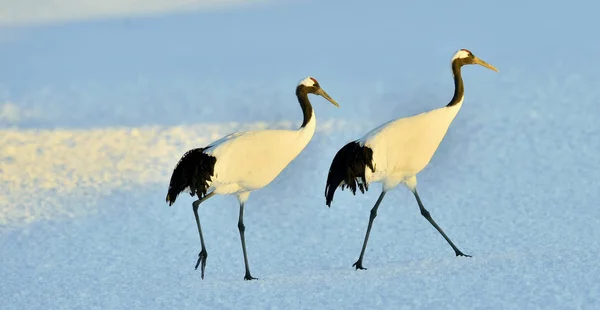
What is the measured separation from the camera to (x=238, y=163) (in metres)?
10.9

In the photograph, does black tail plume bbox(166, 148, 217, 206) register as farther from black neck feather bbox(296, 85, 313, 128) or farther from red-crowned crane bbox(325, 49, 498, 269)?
red-crowned crane bbox(325, 49, 498, 269)

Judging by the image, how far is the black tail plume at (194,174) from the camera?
10859 millimetres

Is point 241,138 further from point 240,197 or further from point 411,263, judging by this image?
point 411,263

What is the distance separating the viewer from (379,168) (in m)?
10.9

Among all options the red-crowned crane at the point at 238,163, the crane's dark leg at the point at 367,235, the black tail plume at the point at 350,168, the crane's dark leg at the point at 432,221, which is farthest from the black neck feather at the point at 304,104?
the crane's dark leg at the point at 432,221

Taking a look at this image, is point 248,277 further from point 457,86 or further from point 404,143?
point 457,86

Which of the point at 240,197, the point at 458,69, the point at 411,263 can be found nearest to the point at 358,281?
the point at 411,263

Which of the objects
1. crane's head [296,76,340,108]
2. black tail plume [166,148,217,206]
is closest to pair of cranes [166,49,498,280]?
black tail plume [166,148,217,206]

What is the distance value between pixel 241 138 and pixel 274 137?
1.07ft

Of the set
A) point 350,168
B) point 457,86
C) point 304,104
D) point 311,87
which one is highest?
point 311,87

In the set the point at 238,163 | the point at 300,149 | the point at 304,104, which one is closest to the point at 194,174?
the point at 238,163

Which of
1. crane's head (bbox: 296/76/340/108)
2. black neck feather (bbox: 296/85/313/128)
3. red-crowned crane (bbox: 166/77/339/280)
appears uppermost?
crane's head (bbox: 296/76/340/108)

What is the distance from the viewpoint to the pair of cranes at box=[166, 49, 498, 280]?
10.9 meters

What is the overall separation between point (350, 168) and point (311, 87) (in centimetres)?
106
